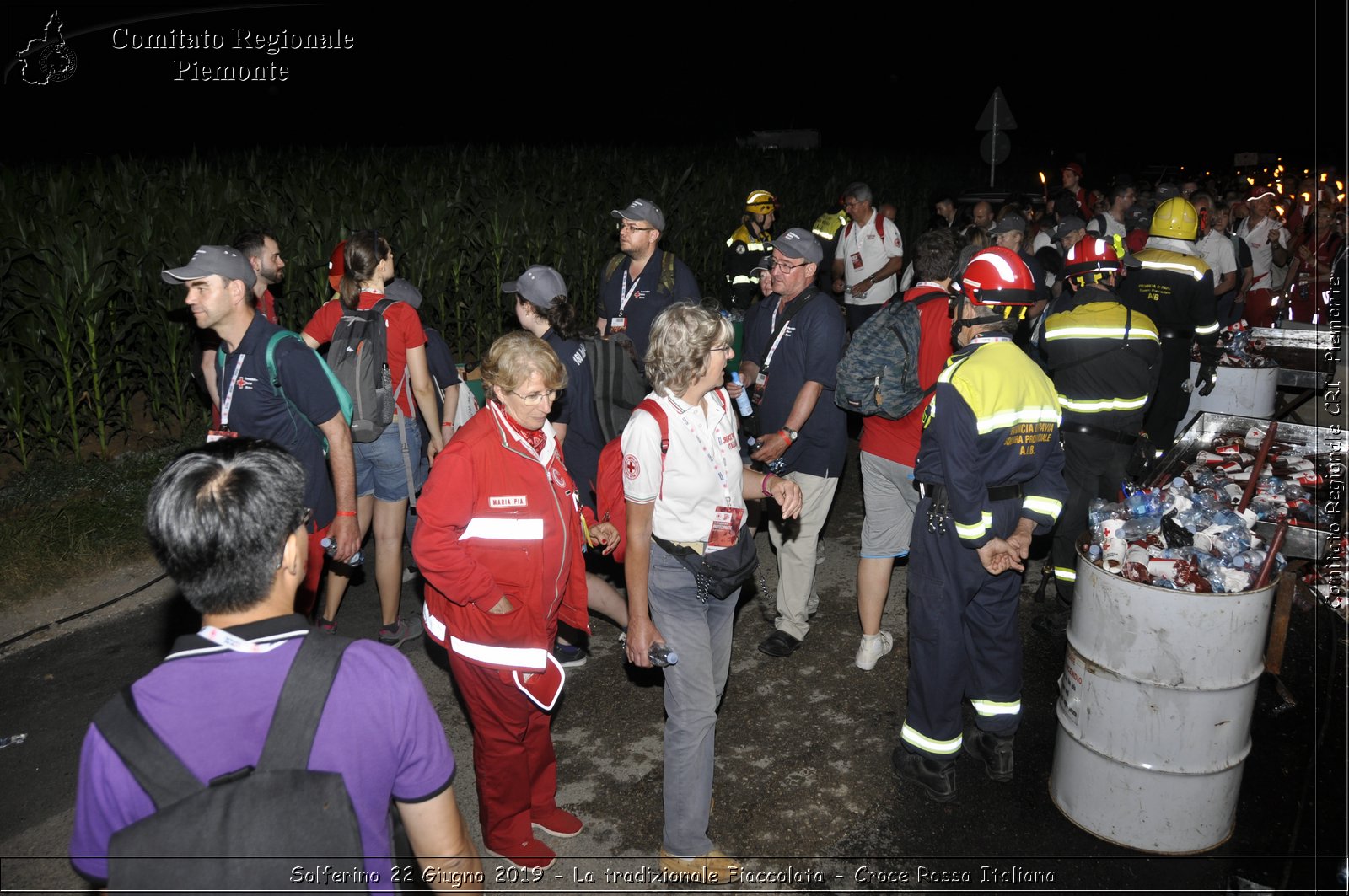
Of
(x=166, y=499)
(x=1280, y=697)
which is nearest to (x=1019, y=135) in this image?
(x=1280, y=697)

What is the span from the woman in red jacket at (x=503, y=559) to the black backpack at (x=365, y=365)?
71.0 inches

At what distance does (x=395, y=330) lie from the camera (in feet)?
18.0

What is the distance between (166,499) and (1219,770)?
155 inches

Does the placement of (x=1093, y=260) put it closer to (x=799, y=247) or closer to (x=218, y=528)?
(x=799, y=247)

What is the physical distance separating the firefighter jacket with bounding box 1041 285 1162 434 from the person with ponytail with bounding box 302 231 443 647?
3681mm

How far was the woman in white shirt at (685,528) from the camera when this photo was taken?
11.8 feet

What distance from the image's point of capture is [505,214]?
11.0m

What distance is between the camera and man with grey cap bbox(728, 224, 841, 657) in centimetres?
540

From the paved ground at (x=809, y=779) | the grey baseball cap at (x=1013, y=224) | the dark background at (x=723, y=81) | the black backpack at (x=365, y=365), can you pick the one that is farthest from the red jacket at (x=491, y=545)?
the grey baseball cap at (x=1013, y=224)

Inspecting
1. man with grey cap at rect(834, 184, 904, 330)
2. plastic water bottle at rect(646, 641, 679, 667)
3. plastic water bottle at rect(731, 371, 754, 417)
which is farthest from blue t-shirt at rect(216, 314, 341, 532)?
man with grey cap at rect(834, 184, 904, 330)

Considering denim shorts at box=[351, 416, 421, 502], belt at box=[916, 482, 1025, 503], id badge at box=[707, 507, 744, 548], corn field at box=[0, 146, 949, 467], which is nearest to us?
id badge at box=[707, 507, 744, 548]

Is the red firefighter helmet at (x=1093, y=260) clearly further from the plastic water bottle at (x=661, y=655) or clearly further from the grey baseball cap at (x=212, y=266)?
the grey baseball cap at (x=212, y=266)

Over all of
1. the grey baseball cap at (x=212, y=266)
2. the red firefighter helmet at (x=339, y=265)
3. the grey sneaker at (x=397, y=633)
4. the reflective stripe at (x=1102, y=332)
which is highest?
the red firefighter helmet at (x=339, y=265)

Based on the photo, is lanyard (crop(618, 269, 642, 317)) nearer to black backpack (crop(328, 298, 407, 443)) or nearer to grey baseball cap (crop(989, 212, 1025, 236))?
black backpack (crop(328, 298, 407, 443))
